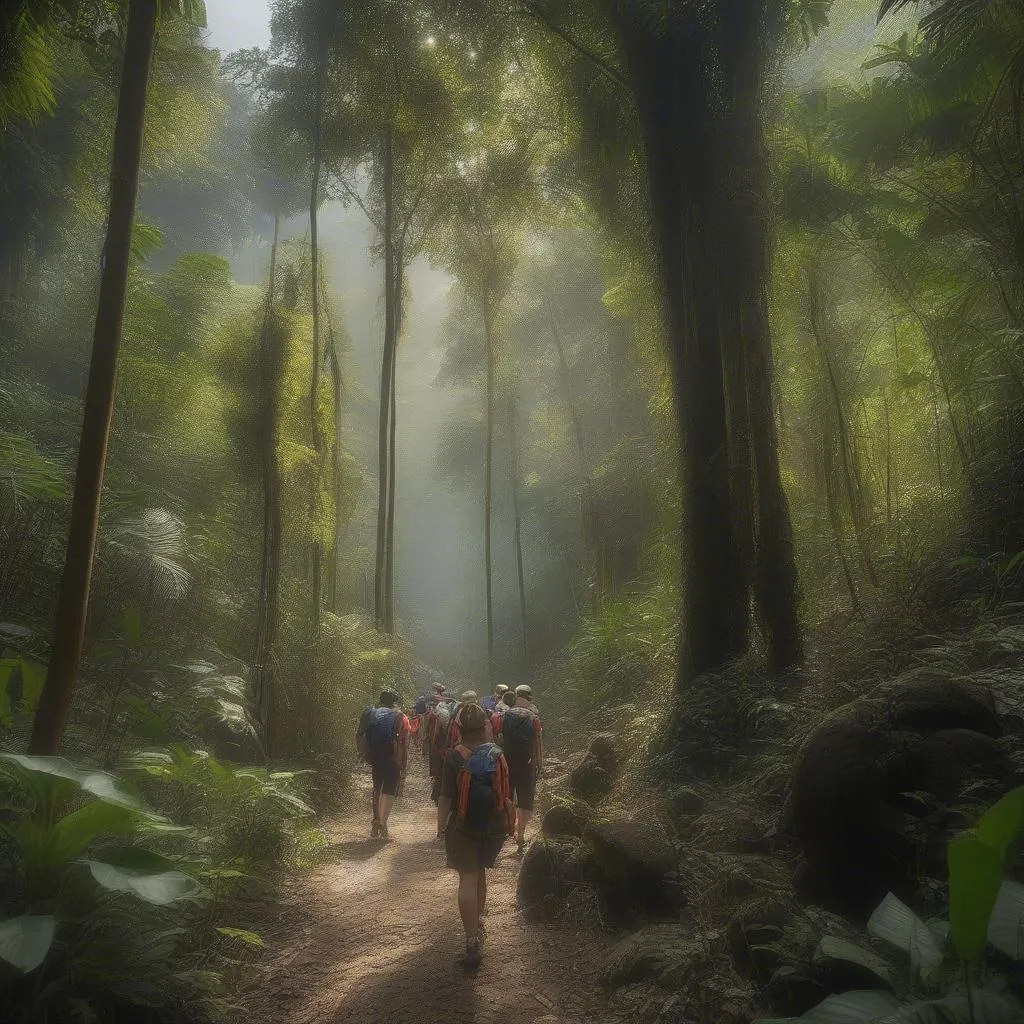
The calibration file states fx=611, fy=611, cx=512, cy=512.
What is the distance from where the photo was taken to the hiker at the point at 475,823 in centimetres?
364

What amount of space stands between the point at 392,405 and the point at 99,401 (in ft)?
30.0

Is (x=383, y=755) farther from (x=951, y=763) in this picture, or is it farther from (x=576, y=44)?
(x=576, y=44)

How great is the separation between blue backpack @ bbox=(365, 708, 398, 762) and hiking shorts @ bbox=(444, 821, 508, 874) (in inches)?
119

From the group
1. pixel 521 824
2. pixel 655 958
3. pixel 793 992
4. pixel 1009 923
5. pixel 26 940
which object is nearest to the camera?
pixel 1009 923

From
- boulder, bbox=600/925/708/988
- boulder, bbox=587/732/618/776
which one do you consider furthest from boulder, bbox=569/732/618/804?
boulder, bbox=600/925/708/988

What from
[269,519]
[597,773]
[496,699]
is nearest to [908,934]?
[597,773]

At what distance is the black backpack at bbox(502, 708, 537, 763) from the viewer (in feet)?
19.4

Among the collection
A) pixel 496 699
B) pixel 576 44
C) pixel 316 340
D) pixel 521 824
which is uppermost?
pixel 576 44

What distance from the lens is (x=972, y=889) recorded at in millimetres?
1452

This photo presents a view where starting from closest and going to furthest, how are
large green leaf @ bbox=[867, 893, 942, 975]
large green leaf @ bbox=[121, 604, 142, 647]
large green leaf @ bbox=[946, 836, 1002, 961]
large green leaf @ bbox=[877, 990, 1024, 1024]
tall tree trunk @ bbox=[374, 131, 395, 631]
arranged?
large green leaf @ bbox=[946, 836, 1002, 961] → large green leaf @ bbox=[877, 990, 1024, 1024] → large green leaf @ bbox=[867, 893, 942, 975] → large green leaf @ bbox=[121, 604, 142, 647] → tall tree trunk @ bbox=[374, 131, 395, 631]

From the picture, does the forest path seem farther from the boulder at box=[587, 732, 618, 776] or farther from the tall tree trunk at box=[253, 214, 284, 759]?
the tall tree trunk at box=[253, 214, 284, 759]

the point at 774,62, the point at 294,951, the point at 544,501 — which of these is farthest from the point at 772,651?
the point at 544,501

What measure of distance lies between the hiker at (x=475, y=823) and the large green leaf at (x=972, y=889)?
8.88 feet

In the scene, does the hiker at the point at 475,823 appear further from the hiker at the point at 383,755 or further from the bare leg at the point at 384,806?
the bare leg at the point at 384,806
